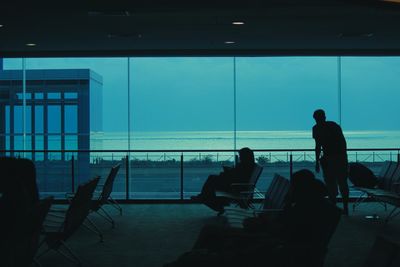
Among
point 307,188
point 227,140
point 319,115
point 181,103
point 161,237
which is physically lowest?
point 161,237

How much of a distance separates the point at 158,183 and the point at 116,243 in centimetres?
442

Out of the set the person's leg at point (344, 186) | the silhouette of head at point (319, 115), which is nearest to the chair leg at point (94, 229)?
the silhouette of head at point (319, 115)

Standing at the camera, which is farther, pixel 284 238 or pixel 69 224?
pixel 69 224

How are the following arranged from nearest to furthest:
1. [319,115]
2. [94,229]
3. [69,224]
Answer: [69,224], [94,229], [319,115]

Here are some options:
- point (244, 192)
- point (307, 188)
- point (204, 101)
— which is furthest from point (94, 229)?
point (204, 101)

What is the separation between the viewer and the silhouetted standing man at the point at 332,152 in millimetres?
9148

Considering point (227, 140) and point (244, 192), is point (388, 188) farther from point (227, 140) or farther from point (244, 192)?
point (227, 140)

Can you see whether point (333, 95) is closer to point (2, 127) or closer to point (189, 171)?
point (189, 171)

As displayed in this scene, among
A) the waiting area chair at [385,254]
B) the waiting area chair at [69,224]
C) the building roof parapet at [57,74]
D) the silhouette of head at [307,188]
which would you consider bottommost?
the waiting area chair at [69,224]

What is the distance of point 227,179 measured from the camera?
9.27 m

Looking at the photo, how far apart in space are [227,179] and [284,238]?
4504mm

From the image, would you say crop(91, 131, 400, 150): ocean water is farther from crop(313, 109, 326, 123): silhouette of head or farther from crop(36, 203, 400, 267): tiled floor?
crop(313, 109, 326, 123): silhouette of head
